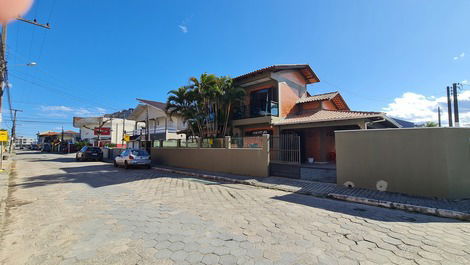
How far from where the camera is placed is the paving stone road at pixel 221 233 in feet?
10.6

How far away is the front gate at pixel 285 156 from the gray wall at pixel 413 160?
7.95ft

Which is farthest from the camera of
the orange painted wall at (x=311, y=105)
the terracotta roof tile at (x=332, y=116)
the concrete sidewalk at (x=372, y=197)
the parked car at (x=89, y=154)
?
the parked car at (x=89, y=154)

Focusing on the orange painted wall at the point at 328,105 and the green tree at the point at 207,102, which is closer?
the green tree at the point at 207,102

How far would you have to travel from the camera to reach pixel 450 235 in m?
4.08

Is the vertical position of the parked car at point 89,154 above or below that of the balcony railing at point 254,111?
below

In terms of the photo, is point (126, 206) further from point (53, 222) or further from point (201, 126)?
point (201, 126)

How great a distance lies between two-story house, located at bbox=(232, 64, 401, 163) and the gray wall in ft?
19.7

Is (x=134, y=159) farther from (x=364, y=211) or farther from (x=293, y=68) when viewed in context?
(x=364, y=211)

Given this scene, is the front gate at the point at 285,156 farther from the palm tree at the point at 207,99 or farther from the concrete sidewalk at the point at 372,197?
the palm tree at the point at 207,99

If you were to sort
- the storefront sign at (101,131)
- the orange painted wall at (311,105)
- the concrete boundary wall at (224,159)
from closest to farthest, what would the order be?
the concrete boundary wall at (224,159)
the orange painted wall at (311,105)
the storefront sign at (101,131)

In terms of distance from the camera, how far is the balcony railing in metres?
15.0

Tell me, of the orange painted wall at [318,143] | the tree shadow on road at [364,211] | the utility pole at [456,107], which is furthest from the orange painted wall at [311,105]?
the utility pole at [456,107]

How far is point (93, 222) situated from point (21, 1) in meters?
4.41

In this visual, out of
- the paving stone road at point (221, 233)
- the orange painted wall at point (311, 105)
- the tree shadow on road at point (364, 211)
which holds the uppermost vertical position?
the orange painted wall at point (311, 105)
